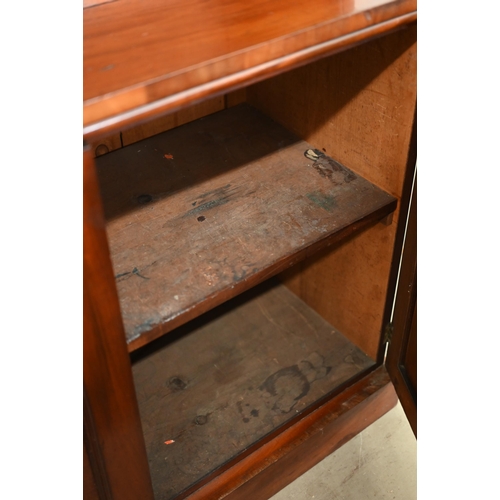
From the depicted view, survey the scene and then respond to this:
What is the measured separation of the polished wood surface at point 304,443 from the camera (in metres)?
1.05

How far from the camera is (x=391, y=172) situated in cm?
99

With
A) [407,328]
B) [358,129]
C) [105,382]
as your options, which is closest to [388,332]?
[407,328]

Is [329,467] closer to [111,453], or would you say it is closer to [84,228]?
[111,453]

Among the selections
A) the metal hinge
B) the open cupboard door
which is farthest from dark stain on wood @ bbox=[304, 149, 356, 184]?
the metal hinge

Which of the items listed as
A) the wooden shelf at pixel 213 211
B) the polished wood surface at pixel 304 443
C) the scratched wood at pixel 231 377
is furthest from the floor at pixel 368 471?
the wooden shelf at pixel 213 211

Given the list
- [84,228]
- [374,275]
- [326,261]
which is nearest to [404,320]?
[374,275]

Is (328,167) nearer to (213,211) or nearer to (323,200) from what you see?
(323,200)

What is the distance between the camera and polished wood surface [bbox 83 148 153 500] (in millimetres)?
604

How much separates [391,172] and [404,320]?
10.2 inches

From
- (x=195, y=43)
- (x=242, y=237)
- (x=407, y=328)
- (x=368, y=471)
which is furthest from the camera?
(x=368, y=471)

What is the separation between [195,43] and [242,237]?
35cm

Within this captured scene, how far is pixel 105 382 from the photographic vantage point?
0.72 metres

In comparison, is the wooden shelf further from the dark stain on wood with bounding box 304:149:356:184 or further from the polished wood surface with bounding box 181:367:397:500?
the polished wood surface with bounding box 181:367:397:500

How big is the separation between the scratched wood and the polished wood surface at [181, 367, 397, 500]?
3cm
